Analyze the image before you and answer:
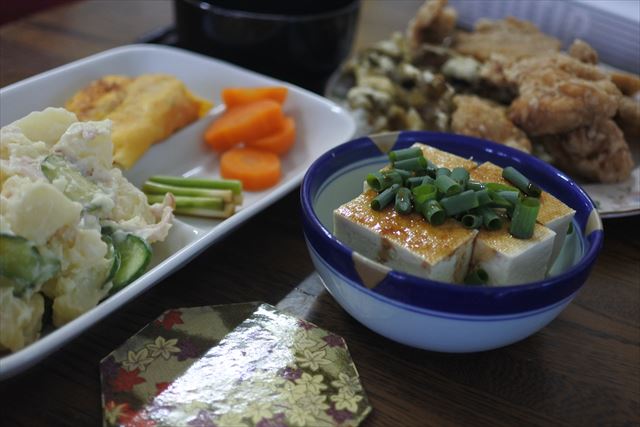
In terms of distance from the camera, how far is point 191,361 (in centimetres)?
139

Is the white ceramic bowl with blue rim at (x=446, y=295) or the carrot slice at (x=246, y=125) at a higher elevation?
the white ceramic bowl with blue rim at (x=446, y=295)

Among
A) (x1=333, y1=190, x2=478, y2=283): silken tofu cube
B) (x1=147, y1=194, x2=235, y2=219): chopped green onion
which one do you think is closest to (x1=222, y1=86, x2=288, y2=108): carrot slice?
(x1=147, y1=194, x2=235, y2=219): chopped green onion

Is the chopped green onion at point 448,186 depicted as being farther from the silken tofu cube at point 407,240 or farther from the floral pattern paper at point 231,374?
the floral pattern paper at point 231,374

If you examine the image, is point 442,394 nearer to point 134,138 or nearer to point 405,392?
point 405,392

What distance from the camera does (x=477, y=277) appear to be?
1.43 metres

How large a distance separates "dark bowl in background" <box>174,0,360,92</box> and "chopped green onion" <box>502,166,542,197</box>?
112cm

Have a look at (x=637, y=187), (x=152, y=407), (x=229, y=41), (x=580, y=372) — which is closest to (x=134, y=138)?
(x=229, y=41)

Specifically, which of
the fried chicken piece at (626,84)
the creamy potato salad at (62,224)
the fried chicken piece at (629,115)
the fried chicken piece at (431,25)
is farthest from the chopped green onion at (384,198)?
the fried chicken piece at (431,25)

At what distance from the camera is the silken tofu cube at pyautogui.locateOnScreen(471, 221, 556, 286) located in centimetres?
137

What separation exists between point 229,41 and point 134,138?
0.69 meters

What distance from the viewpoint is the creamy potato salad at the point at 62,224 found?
124 centimetres

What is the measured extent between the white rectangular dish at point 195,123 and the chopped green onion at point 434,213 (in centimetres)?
48

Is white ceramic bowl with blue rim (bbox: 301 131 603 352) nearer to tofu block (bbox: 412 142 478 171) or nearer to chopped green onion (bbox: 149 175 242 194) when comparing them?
tofu block (bbox: 412 142 478 171)

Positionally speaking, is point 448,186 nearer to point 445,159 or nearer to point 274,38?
point 445,159
